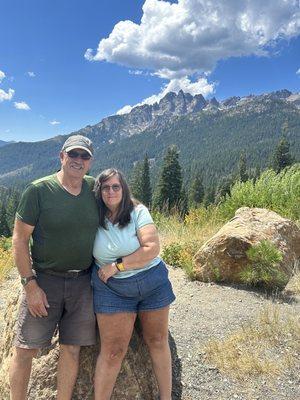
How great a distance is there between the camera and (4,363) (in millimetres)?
3873

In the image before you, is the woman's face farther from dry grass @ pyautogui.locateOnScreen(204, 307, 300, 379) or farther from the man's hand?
dry grass @ pyautogui.locateOnScreen(204, 307, 300, 379)

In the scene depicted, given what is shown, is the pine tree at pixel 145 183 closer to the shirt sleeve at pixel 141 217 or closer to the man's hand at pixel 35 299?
the shirt sleeve at pixel 141 217

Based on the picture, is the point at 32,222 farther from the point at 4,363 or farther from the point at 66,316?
the point at 4,363

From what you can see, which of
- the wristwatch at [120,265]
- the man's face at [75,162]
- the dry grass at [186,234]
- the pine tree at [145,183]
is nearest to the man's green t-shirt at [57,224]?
the man's face at [75,162]

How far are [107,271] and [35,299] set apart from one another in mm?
619

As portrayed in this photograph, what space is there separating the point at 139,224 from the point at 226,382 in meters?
2.12

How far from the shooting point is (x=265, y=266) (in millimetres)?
6273

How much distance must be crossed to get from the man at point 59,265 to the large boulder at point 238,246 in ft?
11.9

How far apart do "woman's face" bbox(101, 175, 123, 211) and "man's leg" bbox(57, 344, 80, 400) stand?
127 cm

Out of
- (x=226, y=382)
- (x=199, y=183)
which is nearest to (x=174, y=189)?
(x=199, y=183)

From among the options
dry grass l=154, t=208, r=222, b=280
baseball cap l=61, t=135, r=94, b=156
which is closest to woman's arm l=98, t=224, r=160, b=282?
baseball cap l=61, t=135, r=94, b=156

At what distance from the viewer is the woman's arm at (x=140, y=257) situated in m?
3.30

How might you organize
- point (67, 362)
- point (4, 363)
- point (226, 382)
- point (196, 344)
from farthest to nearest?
1. point (196, 344)
2. point (226, 382)
3. point (4, 363)
4. point (67, 362)

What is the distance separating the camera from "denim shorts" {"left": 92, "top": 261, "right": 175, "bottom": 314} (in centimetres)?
331
